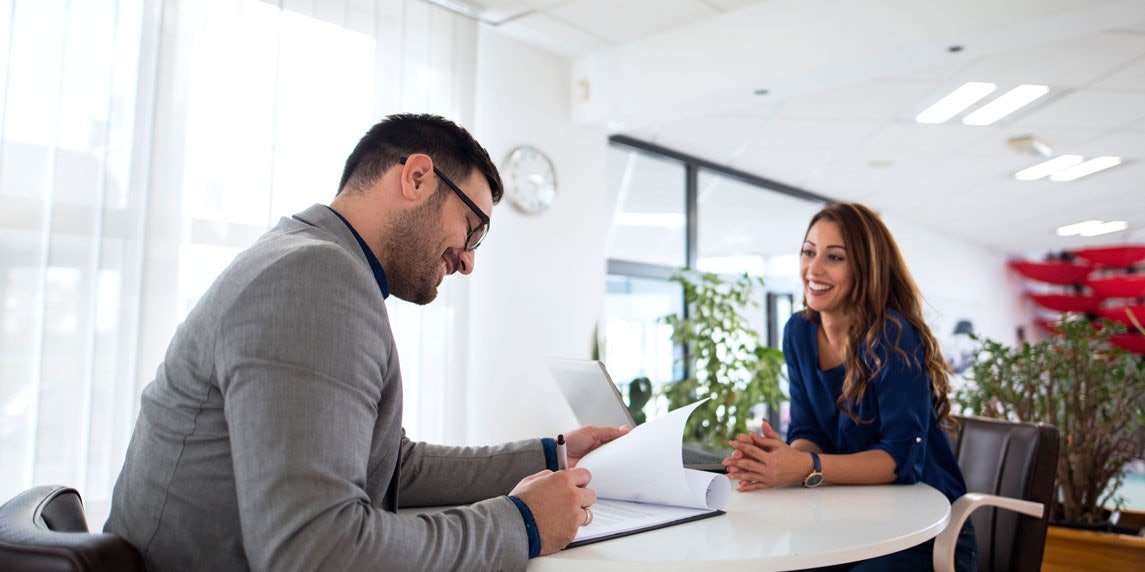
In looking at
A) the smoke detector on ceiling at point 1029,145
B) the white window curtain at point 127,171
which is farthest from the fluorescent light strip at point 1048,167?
the white window curtain at point 127,171

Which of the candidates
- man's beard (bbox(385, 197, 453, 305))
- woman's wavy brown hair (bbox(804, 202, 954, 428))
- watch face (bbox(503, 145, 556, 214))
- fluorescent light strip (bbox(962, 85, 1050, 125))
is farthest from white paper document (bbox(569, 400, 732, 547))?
fluorescent light strip (bbox(962, 85, 1050, 125))

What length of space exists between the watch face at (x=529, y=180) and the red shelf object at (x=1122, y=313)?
9907 millimetres

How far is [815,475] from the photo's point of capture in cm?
162

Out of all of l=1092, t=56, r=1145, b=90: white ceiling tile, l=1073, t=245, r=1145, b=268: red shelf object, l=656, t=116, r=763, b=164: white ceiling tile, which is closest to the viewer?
l=1092, t=56, r=1145, b=90: white ceiling tile

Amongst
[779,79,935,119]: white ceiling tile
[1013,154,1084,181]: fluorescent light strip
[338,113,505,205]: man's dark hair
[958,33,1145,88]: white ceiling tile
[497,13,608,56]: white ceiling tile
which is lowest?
[338,113,505,205]: man's dark hair

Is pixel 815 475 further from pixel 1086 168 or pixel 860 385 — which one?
pixel 1086 168

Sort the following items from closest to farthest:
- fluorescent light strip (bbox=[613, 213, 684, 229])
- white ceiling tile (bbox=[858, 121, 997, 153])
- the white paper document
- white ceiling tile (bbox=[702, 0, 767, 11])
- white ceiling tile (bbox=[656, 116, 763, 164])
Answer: the white paper document
white ceiling tile (bbox=[702, 0, 767, 11])
white ceiling tile (bbox=[656, 116, 763, 164])
white ceiling tile (bbox=[858, 121, 997, 153])
fluorescent light strip (bbox=[613, 213, 684, 229])

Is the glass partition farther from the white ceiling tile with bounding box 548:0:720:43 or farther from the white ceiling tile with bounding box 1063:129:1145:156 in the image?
the white ceiling tile with bounding box 1063:129:1145:156

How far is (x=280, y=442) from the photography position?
816 millimetres

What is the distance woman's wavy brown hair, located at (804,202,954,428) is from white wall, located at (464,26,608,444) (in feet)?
7.05

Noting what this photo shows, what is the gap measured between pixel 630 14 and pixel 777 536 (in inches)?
127

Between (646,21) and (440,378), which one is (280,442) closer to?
(440,378)

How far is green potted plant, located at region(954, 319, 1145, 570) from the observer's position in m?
3.05

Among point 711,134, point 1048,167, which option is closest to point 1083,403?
point 711,134
